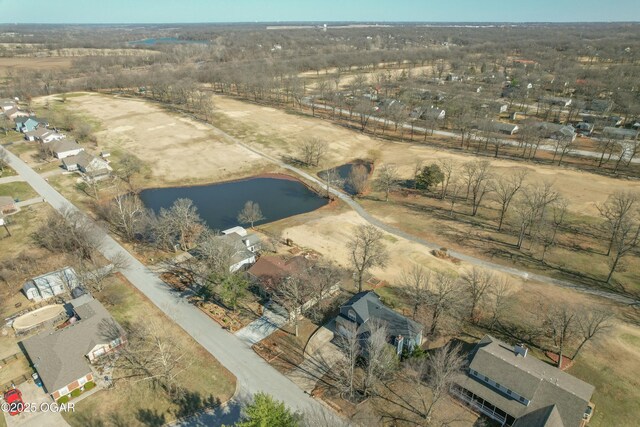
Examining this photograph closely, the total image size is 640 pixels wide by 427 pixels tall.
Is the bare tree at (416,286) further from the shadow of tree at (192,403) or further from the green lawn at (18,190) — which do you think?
the green lawn at (18,190)

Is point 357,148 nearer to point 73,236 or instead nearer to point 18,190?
point 73,236

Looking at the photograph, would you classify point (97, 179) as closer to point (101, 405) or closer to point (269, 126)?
point (269, 126)

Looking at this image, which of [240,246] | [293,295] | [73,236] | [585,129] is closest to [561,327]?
[293,295]

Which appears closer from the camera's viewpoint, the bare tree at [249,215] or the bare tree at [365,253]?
the bare tree at [365,253]

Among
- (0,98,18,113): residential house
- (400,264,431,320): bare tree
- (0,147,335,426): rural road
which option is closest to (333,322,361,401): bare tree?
(0,147,335,426): rural road

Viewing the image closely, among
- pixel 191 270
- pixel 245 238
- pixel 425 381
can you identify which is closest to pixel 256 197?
pixel 245 238

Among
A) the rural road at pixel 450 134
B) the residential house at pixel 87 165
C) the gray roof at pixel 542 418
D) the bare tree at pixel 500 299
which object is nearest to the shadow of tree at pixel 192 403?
the gray roof at pixel 542 418

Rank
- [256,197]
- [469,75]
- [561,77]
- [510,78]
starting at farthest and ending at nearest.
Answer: [469,75], [510,78], [561,77], [256,197]
